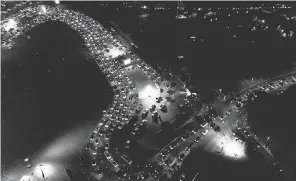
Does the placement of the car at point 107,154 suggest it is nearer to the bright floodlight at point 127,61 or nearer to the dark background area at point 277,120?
the bright floodlight at point 127,61

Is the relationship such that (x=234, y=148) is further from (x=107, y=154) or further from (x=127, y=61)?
(x=127, y=61)

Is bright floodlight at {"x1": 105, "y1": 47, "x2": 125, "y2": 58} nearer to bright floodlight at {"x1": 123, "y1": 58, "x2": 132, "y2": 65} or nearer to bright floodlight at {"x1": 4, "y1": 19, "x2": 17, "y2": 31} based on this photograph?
bright floodlight at {"x1": 123, "y1": 58, "x2": 132, "y2": 65}

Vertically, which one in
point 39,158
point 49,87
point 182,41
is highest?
point 182,41

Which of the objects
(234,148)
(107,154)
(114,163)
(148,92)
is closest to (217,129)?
(234,148)

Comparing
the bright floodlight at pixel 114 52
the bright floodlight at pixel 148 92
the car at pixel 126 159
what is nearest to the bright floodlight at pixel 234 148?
the car at pixel 126 159

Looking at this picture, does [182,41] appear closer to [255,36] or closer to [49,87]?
[255,36]

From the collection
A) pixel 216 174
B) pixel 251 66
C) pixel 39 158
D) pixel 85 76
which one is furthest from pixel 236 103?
pixel 39 158
